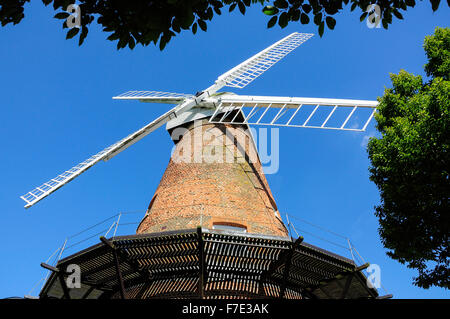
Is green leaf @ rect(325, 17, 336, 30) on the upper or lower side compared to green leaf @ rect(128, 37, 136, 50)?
upper

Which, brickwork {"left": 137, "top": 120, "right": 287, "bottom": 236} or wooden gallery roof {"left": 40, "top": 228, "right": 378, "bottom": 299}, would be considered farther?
brickwork {"left": 137, "top": 120, "right": 287, "bottom": 236}

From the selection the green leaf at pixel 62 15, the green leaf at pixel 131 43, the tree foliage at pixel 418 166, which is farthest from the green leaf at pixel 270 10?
the tree foliage at pixel 418 166

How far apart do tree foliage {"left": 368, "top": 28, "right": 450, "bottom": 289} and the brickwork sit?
11.0 feet

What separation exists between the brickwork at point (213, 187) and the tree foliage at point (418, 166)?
3.36m

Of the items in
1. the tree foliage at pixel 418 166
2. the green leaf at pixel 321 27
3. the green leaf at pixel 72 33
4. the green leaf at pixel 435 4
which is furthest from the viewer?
the tree foliage at pixel 418 166

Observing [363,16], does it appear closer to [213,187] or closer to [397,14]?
[397,14]

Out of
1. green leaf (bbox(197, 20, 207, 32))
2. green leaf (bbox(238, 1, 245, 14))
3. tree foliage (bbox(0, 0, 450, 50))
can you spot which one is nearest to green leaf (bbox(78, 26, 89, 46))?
tree foliage (bbox(0, 0, 450, 50))

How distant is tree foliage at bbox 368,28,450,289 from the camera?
6.84 meters

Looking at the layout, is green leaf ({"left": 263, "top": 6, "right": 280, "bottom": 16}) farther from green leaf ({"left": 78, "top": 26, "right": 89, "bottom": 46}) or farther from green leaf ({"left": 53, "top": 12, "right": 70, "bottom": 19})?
green leaf ({"left": 53, "top": 12, "right": 70, "bottom": 19})

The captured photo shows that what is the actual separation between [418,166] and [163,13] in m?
5.69

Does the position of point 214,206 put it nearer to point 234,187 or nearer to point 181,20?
point 234,187

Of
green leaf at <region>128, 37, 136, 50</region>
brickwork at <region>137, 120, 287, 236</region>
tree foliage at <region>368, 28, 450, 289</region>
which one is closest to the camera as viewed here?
green leaf at <region>128, 37, 136, 50</region>

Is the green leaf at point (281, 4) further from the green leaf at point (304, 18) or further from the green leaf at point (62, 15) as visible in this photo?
the green leaf at point (62, 15)

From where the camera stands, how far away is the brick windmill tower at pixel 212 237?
791 cm
